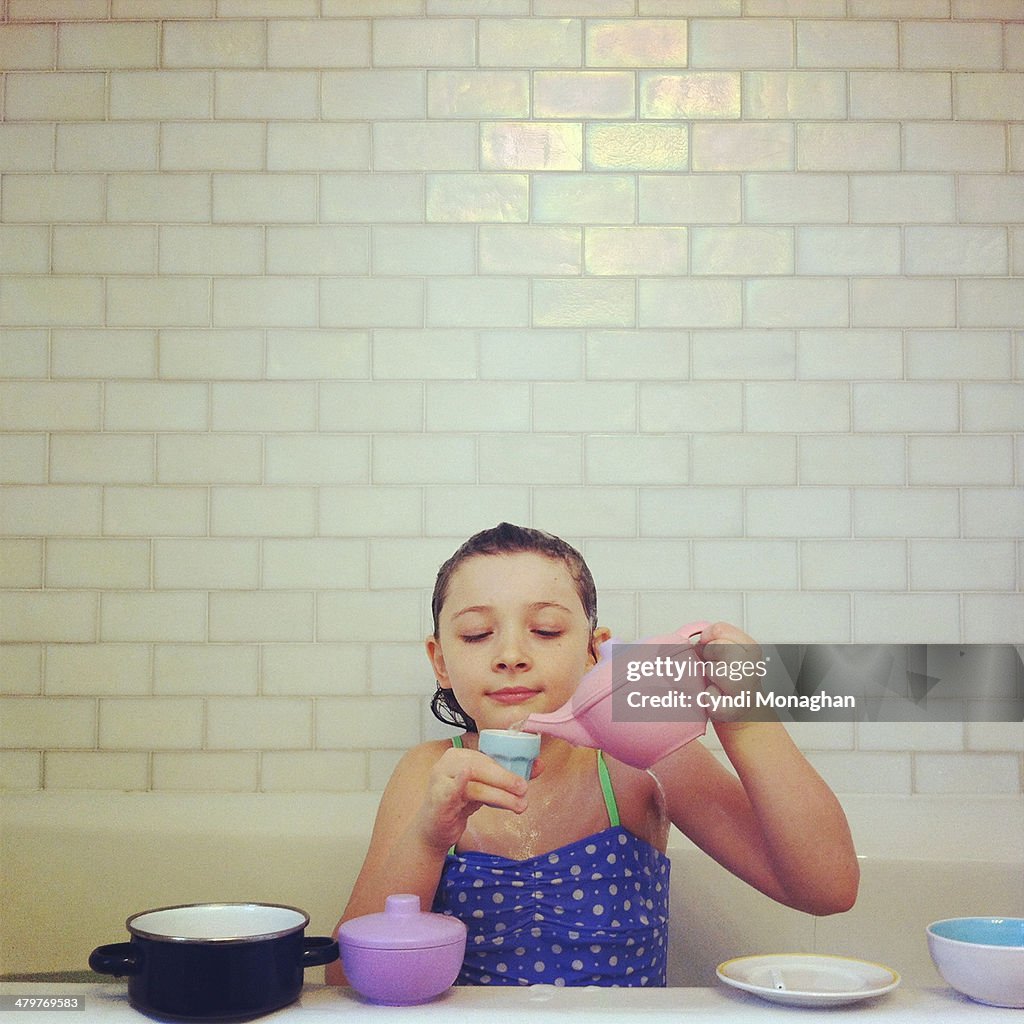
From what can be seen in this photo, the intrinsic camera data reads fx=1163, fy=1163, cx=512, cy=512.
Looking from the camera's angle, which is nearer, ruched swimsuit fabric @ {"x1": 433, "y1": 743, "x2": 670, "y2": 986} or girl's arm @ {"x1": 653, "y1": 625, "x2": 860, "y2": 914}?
girl's arm @ {"x1": 653, "y1": 625, "x2": 860, "y2": 914}

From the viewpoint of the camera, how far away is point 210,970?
74 cm

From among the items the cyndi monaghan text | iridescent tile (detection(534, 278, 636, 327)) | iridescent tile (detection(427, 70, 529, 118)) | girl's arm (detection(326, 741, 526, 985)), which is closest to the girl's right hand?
girl's arm (detection(326, 741, 526, 985))

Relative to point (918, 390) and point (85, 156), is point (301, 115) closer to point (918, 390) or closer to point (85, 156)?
point (85, 156)

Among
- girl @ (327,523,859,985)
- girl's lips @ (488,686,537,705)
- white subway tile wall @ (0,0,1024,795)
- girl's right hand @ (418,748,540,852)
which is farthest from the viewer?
white subway tile wall @ (0,0,1024,795)

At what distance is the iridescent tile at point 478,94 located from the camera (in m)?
1.69

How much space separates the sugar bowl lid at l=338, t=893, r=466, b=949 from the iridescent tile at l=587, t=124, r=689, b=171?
118cm

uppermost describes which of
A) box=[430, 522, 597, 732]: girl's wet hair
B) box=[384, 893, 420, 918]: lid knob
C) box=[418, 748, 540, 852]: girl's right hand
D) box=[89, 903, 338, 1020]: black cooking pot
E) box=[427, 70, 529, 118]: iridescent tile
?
box=[427, 70, 529, 118]: iridescent tile

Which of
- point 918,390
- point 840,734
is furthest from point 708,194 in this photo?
point 840,734

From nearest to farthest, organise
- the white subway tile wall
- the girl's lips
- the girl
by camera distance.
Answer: the girl < the girl's lips < the white subway tile wall

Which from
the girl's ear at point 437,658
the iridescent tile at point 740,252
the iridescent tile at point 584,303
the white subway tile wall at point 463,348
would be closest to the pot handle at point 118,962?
the girl's ear at point 437,658

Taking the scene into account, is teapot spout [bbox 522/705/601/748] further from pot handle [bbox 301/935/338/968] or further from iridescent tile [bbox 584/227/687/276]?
iridescent tile [bbox 584/227/687/276]

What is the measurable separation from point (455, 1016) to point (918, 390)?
3.99 feet

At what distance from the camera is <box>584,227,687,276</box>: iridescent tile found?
5.51ft

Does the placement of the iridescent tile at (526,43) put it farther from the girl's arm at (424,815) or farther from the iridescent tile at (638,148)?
the girl's arm at (424,815)
